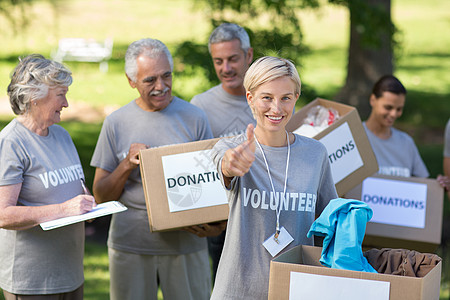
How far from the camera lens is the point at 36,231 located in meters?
3.00

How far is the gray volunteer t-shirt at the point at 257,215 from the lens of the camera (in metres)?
2.37

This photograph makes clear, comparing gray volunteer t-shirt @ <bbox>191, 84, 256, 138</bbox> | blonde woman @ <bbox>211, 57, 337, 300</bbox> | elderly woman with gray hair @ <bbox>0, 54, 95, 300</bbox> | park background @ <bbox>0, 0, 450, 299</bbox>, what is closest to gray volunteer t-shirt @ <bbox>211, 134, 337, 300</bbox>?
blonde woman @ <bbox>211, 57, 337, 300</bbox>

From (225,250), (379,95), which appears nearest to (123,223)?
(225,250)

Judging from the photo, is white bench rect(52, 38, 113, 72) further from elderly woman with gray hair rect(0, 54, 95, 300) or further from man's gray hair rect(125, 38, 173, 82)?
elderly woman with gray hair rect(0, 54, 95, 300)

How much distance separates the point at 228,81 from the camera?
12.6ft

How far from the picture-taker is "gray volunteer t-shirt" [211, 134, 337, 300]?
7.78 ft

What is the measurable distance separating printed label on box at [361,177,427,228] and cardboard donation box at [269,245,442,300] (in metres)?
1.68

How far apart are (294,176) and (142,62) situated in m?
1.38

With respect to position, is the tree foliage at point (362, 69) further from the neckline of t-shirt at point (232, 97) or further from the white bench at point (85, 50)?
the white bench at point (85, 50)

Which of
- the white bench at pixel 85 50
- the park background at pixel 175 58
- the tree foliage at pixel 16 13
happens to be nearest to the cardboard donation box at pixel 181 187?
the park background at pixel 175 58

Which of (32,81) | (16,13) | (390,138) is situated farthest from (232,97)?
(16,13)

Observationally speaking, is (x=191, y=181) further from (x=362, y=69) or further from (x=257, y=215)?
(x=362, y=69)

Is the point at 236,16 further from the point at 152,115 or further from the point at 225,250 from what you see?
the point at 225,250

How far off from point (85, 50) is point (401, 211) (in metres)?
12.7
